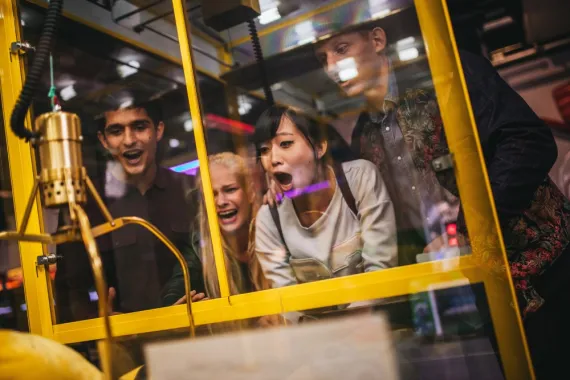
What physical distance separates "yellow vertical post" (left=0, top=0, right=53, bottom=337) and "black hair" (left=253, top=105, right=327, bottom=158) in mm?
614

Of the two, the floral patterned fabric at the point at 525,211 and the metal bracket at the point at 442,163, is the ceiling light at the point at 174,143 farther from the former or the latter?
the metal bracket at the point at 442,163

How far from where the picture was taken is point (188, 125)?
3.38 ft

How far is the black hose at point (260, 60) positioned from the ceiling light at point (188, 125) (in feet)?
0.61

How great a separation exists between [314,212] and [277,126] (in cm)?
20

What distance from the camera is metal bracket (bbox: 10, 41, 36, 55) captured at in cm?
116

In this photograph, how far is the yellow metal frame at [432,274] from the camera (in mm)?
720

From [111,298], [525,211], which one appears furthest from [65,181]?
[525,211]

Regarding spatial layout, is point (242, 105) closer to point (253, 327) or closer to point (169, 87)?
point (169, 87)

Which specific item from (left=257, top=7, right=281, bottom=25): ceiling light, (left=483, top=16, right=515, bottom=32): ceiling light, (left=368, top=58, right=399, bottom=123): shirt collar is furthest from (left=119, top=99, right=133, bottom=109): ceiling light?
(left=483, top=16, right=515, bottom=32): ceiling light

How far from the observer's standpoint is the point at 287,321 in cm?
83

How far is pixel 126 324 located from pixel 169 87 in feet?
1.83

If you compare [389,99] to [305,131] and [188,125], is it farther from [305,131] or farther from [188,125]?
[188,125]

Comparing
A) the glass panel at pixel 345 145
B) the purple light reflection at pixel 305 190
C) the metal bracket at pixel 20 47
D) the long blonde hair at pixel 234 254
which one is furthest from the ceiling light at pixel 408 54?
the metal bracket at pixel 20 47

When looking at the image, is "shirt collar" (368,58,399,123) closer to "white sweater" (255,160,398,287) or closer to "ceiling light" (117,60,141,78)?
"white sweater" (255,160,398,287)
